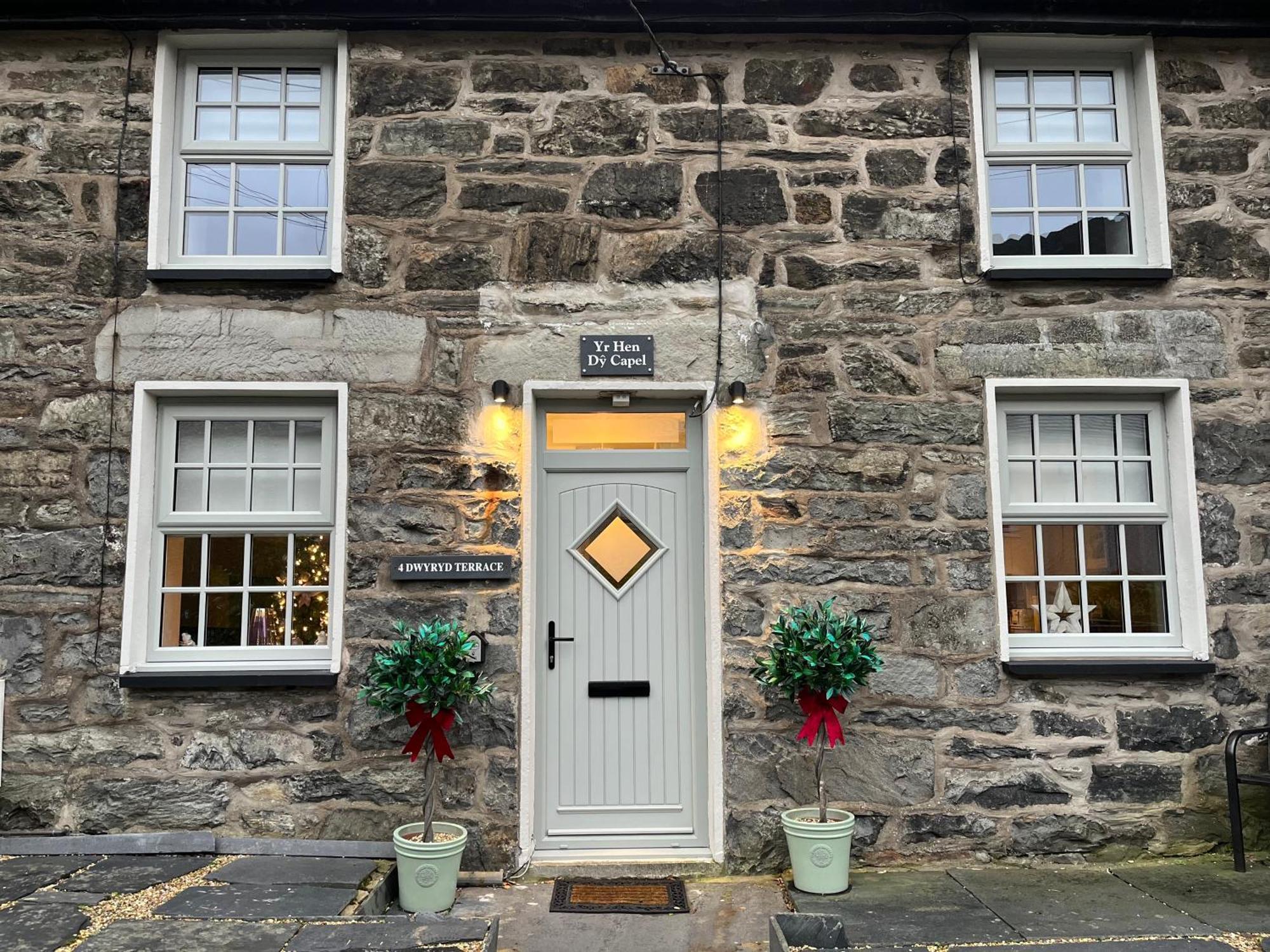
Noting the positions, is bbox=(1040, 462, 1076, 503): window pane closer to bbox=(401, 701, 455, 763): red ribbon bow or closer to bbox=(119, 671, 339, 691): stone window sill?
bbox=(401, 701, 455, 763): red ribbon bow

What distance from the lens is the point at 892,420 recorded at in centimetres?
522

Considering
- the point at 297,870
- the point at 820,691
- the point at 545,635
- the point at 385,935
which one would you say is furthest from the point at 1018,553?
the point at 297,870

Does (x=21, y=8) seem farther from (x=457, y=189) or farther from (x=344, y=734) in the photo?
(x=344, y=734)

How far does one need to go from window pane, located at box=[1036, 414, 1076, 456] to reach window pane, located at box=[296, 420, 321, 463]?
3.84 m

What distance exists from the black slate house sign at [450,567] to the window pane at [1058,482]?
2.86 metres

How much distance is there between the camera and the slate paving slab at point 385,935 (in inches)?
141

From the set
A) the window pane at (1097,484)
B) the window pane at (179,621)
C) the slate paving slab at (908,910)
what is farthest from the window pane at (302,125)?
the slate paving slab at (908,910)

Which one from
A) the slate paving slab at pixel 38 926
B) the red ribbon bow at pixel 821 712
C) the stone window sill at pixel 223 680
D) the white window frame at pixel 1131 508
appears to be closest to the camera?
the slate paving slab at pixel 38 926

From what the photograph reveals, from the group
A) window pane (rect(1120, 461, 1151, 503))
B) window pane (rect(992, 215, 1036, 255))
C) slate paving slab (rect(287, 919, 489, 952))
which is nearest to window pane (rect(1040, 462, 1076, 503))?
window pane (rect(1120, 461, 1151, 503))

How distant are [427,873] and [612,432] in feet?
7.70

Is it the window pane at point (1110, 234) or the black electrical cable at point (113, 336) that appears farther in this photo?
the window pane at point (1110, 234)

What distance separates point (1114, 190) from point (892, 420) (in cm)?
189

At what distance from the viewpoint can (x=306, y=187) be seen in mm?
5484

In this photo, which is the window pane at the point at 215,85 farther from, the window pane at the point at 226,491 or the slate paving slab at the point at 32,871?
the slate paving slab at the point at 32,871
